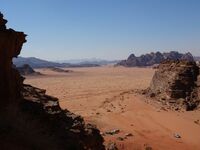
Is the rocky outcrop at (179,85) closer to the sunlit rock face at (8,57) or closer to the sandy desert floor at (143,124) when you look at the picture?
the sandy desert floor at (143,124)

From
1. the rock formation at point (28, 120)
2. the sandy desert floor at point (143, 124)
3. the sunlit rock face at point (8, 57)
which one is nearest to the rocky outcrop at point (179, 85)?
the sandy desert floor at point (143, 124)

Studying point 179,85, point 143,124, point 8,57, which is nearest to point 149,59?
point 179,85

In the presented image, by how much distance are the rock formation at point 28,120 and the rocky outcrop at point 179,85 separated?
15.5 metres

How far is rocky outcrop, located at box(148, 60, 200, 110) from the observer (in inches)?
1110

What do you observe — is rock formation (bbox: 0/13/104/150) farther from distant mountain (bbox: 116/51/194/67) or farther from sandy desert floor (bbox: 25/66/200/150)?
distant mountain (bbox: 116/51/194/67)

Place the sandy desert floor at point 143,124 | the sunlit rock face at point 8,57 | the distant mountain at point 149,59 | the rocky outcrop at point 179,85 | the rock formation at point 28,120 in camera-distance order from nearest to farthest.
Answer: the rock formation at point 28,120 < the sunlit rock face at point 8,57 < the sandy desert floor at point 143,124 < the rocky outcrop at point 179,85 < the distant mountain at point 149,59

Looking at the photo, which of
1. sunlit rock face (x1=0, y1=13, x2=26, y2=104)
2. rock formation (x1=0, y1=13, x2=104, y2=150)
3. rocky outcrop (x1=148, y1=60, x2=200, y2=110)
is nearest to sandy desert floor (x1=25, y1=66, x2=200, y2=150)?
rocky outcrop (x1=148, y1=60, x2=200, y2=110)

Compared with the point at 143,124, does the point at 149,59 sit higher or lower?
higher

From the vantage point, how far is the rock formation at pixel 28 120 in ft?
34.0

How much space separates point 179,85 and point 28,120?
19108 mm

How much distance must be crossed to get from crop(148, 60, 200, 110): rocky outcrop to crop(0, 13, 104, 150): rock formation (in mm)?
15496

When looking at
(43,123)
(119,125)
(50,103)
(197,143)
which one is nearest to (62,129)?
(43,123)

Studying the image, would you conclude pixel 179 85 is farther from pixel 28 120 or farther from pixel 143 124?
pixel 28 120

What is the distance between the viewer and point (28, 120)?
1188cm
